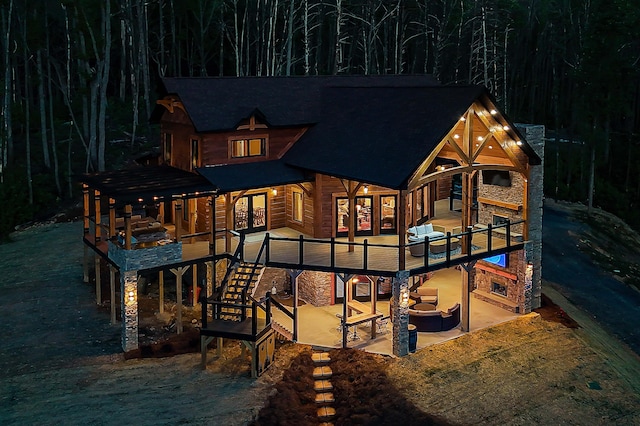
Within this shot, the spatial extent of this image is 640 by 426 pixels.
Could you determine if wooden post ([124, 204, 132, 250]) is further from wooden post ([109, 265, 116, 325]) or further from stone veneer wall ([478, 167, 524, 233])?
→ stone veneer wall ([478, 167, 524, 233])

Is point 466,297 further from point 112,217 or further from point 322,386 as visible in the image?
point 112,217

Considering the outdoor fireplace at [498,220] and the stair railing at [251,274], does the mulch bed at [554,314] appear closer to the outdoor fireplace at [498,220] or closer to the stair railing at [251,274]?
the outdoor fireplace at [498,220]

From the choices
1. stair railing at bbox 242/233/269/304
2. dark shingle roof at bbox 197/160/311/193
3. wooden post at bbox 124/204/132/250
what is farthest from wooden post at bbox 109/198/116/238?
stair railing at bbox 242/233/269/304

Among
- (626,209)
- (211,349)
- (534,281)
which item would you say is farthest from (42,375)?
(626,209)

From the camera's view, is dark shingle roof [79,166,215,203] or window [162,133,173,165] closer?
dark shingle roof [79,166,215,203]

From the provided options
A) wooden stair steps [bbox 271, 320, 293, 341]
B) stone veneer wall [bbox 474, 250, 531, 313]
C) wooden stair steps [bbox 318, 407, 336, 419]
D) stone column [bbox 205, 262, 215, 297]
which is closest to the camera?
wooden stair steps [bbox 318, 407, 336, 419]

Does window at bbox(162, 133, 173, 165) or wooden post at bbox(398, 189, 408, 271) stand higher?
window at bbox(162, 133, 173, 165)

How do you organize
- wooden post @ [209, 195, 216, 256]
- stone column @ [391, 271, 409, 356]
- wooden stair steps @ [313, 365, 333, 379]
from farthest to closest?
wooden post @ [209, 195, 216, 256] < stone column @ [391, 271, 409, 356] < wooden stair steps @ [313, 365, 333, 379]
